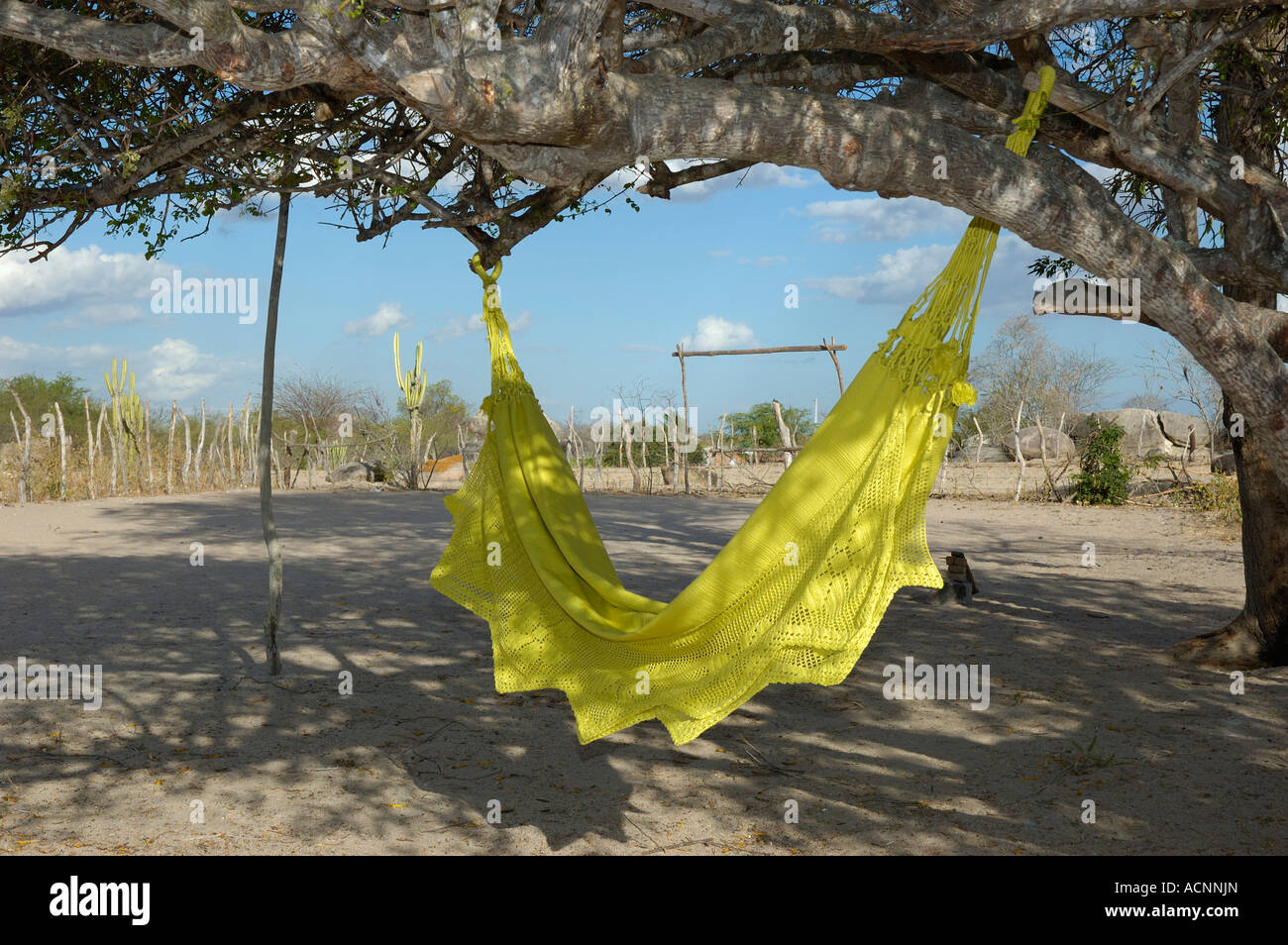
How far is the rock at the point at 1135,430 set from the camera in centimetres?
1553

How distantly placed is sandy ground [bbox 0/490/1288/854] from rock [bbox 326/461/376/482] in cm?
808

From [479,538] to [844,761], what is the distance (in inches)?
59.2

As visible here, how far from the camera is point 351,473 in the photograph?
1417 centimetres

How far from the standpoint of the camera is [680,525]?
350 inches

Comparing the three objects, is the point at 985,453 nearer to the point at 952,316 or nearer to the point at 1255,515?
the point at 1255,515

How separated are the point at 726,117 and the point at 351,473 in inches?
498

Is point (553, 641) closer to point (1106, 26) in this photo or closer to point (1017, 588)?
point (1106, 26)

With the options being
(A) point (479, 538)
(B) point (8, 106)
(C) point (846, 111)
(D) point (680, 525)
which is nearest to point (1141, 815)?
(C) point (846, 111)

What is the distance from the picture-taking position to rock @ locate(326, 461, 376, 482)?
45.9 ft

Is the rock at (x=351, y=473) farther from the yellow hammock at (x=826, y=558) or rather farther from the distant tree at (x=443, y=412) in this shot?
the yellow hammock at (x=826, y=558)

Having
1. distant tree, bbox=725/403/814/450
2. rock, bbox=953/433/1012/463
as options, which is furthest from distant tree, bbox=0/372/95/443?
rock, bbox=953/433/1012/463

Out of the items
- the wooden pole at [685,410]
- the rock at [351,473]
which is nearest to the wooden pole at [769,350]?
the wooden pole at [685,410]

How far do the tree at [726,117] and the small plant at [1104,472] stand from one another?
626 centimetres

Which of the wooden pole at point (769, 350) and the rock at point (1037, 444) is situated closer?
the wooden pole at point (769, 350)
